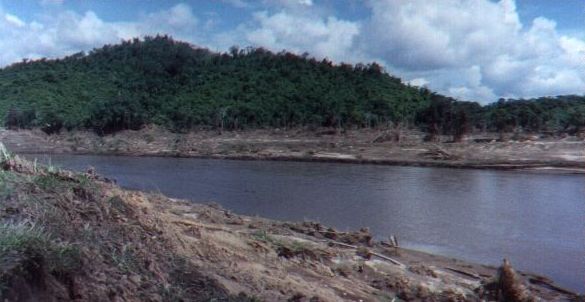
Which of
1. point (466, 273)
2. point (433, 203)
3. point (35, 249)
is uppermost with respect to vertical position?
point (35, 249)

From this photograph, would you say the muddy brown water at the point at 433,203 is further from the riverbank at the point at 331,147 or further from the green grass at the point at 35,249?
the green grass at the point at 35,249

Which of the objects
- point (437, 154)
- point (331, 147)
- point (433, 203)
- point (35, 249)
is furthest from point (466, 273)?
point (331, 147)

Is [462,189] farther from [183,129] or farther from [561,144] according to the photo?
[183,129]

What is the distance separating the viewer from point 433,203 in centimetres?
1834

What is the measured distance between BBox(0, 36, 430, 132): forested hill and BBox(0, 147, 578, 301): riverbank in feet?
141

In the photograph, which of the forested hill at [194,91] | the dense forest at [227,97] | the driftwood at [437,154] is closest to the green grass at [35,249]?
the driftwood at [437,154]

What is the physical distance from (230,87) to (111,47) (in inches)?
1021

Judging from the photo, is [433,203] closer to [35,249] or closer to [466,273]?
[466,273]

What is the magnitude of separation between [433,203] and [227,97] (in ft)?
169

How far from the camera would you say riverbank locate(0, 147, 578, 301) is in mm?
3795

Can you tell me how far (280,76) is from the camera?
73750 mm

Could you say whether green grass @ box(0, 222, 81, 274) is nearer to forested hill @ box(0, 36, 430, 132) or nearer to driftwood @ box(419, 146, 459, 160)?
driftwood @ box(419, 146, 459, 160)

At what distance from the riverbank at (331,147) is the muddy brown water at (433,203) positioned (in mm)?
2652

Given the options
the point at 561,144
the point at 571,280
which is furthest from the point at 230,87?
the point at 571,280
